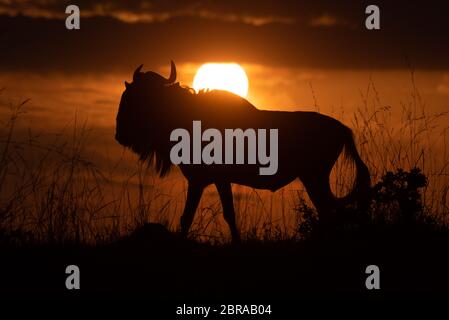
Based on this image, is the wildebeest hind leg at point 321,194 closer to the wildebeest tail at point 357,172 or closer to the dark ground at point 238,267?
the wildebeest tail at point 357,172

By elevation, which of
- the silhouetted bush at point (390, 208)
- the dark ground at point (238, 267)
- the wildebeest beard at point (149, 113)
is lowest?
the dark ground at point (238, 267)

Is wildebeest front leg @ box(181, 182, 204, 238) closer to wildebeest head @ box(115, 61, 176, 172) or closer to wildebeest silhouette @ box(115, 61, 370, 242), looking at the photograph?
wildebeest silhouette @ box(115, 61, 370, 242)

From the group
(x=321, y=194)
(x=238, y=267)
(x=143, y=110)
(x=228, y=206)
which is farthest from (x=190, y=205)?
(x=238, y=267)

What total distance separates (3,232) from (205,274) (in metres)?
2.01

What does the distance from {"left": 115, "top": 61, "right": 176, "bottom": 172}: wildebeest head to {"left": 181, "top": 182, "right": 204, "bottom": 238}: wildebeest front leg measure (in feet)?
2.74

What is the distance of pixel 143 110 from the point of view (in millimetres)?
8359

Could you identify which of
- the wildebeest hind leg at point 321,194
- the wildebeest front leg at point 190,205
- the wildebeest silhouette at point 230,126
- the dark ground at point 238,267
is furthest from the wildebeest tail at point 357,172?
the wildebeest front leg at point 190,205

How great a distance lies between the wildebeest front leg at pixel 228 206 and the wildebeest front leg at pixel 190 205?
22cm

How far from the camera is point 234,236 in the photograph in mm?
7578

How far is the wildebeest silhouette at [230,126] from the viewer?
26.8ft

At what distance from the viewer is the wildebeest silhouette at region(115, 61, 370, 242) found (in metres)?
8.18
